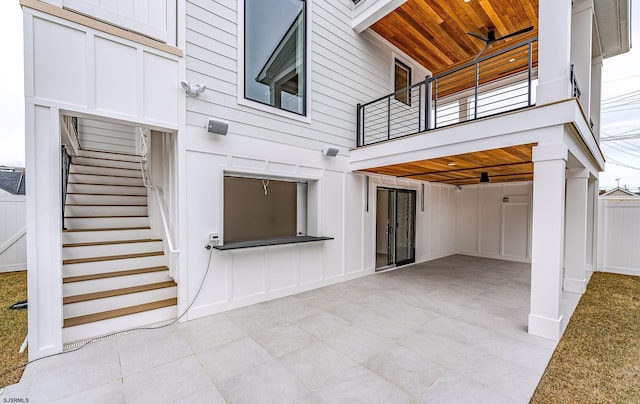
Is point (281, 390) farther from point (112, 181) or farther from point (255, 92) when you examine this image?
point (112, 181)

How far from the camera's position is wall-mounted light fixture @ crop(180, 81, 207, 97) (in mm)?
3311

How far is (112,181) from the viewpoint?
17.0ft

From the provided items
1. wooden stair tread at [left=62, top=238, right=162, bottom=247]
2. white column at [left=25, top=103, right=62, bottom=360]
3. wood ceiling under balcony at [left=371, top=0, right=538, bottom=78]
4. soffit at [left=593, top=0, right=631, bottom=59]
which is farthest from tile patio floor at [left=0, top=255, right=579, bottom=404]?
soffit at [left=593, top=0, right=631, bottom=59]

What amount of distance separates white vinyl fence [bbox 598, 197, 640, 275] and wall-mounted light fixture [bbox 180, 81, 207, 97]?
873cm

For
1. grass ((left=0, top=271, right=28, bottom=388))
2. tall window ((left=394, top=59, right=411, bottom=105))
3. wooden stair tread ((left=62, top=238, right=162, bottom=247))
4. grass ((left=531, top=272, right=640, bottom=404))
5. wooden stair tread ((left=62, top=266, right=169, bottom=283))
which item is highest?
tall window ((left=394, top=59, right=411, bottom=105))

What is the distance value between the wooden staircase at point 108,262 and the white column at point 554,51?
5199 mm

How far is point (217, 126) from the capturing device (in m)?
3.54

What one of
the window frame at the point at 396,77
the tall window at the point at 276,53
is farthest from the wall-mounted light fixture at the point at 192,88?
the window frame at the point at 396,77

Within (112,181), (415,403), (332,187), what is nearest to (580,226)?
Result: (332,187)

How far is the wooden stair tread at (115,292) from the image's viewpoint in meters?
3.07

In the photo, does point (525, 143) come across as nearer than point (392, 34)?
Yes

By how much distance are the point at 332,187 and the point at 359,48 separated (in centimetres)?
306

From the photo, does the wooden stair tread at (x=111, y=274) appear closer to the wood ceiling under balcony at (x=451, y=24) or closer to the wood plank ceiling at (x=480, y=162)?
the wood plank ceiling at (x=480, y=162)

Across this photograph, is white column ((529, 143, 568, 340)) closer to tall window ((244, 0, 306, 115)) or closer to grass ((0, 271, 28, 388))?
tall window ((244, 0, 306, 115))
